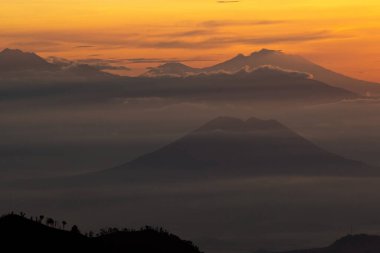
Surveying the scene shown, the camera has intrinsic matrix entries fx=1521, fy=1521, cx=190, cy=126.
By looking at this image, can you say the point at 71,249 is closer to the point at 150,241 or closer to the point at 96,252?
the point at 96,252

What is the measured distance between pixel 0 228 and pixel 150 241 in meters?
32.7

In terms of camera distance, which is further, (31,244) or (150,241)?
(150,241)

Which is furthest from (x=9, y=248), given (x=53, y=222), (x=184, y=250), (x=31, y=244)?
(x=184, y=250)

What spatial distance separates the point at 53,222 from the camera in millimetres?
179250

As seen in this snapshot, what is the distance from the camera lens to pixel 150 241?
198250mm

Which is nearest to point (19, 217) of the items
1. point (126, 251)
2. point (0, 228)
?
point (0, 228)

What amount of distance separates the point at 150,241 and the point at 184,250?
5.96m

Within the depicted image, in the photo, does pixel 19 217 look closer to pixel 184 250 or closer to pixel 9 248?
pixel 9 248

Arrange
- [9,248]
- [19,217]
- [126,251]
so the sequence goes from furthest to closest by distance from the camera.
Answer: [126,251] → [19,217] → [9,248]

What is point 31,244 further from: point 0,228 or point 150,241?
point 150,241

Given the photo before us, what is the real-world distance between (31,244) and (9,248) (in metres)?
4.03

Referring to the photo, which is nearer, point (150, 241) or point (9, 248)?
point (9, 248)

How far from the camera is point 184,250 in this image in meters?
194

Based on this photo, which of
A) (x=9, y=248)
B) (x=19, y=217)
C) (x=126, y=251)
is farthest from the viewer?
(x=126, y=251)
